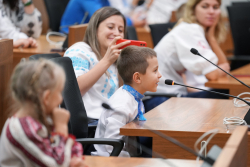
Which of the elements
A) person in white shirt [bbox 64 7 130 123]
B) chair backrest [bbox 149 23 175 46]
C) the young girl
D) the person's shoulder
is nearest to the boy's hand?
the young girl

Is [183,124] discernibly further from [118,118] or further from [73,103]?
[73,103]

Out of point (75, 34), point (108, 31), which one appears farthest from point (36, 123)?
point (75, 34)

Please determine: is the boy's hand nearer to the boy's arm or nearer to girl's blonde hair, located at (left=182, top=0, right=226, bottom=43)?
the boy's arm

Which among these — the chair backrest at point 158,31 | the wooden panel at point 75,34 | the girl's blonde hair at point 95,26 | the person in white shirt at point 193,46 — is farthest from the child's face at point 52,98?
the chair backrest at point 158,31

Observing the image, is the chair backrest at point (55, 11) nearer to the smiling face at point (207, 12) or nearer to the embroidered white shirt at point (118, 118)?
the smiling face at point (207, 12)

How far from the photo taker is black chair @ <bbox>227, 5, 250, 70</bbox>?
3695 millimetres

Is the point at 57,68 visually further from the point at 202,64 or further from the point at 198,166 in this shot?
the point at 202,64

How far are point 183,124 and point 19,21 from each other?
196 cm

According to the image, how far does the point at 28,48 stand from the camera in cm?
269

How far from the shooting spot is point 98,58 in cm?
201

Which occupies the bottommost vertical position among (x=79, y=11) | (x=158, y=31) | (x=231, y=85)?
(x=231, y=85)

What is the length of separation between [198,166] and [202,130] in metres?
0.40

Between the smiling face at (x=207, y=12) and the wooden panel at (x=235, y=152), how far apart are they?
1.91m

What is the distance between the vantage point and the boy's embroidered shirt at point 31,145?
2.80 ft
